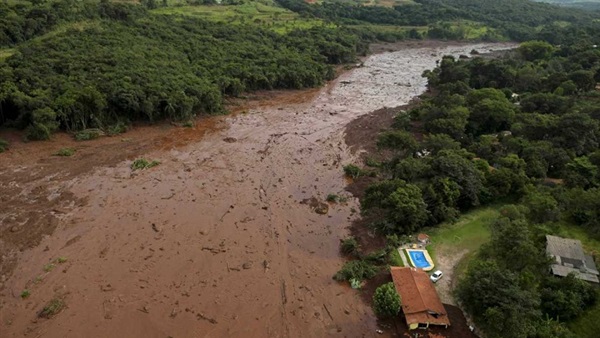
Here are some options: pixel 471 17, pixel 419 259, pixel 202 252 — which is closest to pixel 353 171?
pixel 419 259

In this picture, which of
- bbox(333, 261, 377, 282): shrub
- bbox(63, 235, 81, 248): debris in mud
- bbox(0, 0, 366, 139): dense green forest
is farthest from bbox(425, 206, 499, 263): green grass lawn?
bbox(0, 0, 366, 139): dense green forest

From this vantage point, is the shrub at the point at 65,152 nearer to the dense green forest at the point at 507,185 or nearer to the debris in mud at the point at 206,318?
the debris in mud at the point at 206,318

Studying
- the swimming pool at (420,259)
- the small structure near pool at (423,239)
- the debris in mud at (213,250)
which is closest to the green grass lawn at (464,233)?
the small structure near pool at (423,239)

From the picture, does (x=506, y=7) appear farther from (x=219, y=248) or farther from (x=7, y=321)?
(x=7, y=321)

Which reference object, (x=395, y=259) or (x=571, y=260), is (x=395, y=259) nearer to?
(x=395, y=259)

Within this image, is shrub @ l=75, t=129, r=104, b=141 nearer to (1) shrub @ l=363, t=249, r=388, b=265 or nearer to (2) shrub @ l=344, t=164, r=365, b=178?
(2) shrub @ l=344, t=164, r=365, b=178
